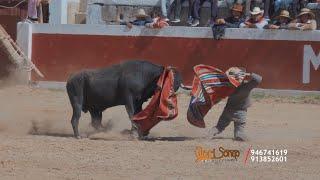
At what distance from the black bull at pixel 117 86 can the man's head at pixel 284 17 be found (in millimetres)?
5554

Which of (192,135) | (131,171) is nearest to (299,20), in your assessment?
(192,135)

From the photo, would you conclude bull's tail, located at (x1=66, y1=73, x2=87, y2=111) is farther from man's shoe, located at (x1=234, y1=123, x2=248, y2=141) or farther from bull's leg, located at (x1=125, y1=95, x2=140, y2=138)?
man's shoe, located at (x1=234, y1=123, x2=248, y2=141)

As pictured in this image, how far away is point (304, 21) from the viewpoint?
46.2 feet

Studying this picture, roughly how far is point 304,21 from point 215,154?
681 centimetres

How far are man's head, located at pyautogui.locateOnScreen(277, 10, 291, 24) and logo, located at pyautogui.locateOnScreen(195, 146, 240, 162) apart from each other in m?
6.55

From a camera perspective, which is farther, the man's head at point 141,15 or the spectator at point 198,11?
the spectator at point 198,11

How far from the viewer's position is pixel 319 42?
13.7 m

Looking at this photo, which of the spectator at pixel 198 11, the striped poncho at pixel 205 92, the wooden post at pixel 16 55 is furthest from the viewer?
the spectator at pixel 198 11

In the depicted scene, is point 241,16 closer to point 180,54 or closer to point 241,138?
point 180,54

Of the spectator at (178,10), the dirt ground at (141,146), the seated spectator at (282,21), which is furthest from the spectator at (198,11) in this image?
the dirt ground at (141,146)

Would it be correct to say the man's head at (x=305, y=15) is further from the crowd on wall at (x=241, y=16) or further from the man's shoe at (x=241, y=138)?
the man's shoe at (x=241, y=138)

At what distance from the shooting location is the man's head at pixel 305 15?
13901 mm

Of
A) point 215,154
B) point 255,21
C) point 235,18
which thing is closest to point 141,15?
point 235,18

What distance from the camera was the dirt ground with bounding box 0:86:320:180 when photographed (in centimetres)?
704
